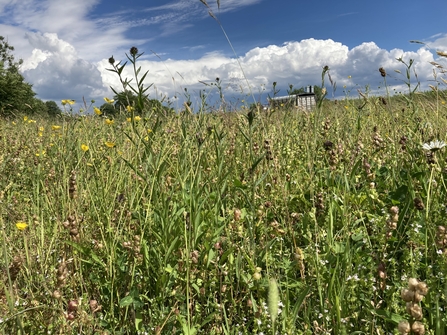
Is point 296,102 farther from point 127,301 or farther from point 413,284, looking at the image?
point 413,284

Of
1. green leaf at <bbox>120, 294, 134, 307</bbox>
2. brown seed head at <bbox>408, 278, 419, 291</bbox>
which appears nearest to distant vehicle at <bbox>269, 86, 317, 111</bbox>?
green leaf at <bbox>120, 294, 134, 307</bbox>

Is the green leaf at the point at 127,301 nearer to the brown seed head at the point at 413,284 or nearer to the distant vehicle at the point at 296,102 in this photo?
the brown seed head at the point at 413,284

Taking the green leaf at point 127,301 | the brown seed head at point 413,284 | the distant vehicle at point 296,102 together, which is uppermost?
the distant vehicle at point 296,102

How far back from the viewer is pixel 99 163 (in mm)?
2768

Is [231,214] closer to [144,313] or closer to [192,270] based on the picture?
[192,270]

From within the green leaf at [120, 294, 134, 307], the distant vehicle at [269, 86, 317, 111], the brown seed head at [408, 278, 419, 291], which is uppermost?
the distant vehicle at [269, 86, 317, 111]

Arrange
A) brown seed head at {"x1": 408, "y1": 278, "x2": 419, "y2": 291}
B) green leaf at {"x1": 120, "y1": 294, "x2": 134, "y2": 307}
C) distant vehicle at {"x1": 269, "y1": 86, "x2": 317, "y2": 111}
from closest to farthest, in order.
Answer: brown seed head at {"x1": 408, "y1": 278, "x2": 419, "y2": 291} → green leaf at {"x1": 120, "y1": 294, "x2": 134, "y2": 307} → distant vehicle at {"x1": 269, "y1": 86, "x2": 317, "y2": 111}

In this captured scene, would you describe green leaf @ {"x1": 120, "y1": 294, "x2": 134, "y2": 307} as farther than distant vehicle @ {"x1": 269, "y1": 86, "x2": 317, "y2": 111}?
No

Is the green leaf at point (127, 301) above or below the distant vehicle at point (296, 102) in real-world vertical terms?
below

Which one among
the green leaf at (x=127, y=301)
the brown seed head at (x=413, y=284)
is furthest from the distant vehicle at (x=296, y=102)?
the brown seed head at (x=413, y=284)

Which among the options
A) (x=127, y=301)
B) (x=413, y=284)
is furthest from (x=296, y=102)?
(x=413, y=284)

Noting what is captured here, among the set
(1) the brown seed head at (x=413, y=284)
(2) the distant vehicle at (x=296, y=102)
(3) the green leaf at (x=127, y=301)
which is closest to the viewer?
(1) the brown seed head at (x=413, y=284)

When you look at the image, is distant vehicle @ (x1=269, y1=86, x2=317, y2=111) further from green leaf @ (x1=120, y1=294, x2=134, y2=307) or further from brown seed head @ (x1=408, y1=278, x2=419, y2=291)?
brown seed head @ (x1=408, y1=278, x2=419, y2=291)

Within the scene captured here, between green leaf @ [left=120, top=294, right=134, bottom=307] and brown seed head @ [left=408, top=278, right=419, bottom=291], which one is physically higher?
brown seed head @ [left=408, top=278, right=419, bottom=291]
